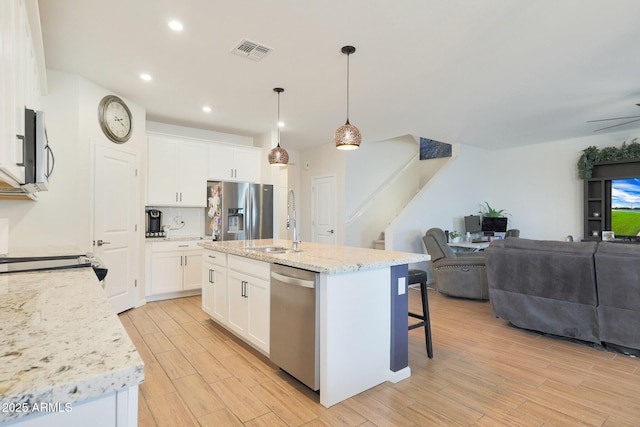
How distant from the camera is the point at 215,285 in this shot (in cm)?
367

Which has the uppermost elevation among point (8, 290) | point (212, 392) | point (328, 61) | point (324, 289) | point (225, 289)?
point (328, 61)

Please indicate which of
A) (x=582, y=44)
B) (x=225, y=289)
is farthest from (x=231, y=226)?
(x=582, y=44)

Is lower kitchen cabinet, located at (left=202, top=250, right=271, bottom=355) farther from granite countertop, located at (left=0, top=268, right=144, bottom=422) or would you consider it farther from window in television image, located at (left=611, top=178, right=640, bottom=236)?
window in television image, located at (left=611, top=178, right=640, bottom=236)

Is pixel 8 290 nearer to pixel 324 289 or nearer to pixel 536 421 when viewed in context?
pixel 324 289

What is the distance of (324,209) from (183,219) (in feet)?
9.36

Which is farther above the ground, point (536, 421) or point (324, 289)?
point (324, 289)

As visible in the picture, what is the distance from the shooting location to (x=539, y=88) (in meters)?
3.93

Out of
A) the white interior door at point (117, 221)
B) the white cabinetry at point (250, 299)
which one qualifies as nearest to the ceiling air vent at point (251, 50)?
the white cabinetry at point (250, 299)

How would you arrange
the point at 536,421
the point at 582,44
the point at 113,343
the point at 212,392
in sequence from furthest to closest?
the point at 582,44 → the point at 212,392 → the point at 536,421 → the point at 113,343

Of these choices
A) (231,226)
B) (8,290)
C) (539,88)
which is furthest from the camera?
(231,226)

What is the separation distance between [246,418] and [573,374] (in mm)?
2527

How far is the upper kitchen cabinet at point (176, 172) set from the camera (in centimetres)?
486

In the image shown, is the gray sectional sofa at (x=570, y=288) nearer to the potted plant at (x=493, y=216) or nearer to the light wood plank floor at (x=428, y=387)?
the light wood plank floor at (x=428, y=387)

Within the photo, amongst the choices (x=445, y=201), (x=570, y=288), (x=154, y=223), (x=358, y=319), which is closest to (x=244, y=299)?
(x=358, y=319)
